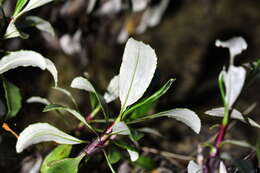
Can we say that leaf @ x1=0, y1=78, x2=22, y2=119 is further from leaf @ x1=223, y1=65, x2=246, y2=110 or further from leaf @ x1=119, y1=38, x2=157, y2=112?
leaf @ x1=223, y1=65, x2=246, y2=110

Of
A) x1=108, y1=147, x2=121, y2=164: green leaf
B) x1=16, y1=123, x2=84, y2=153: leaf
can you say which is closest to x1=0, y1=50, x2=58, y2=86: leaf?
x1=16, y1=123, x2=84, y2=153: leaf

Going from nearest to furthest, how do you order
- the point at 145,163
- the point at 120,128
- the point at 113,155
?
the point at 120,128 → the point at 113,155 → the point at 145,163

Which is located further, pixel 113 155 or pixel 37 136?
pixel 113 155

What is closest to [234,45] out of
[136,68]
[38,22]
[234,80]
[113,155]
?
[234,80]

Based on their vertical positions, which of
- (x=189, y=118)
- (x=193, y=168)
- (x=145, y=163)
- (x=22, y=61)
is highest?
(x=22, y=61)

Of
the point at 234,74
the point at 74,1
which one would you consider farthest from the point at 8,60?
the point at 74,1

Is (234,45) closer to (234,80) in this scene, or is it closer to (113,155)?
(234,80)

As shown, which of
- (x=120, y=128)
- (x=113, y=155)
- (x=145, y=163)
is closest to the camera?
(x=120, y=128)

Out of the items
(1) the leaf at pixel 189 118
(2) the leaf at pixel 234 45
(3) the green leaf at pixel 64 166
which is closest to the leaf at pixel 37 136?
(3) the green leaf at pixel 64 166
